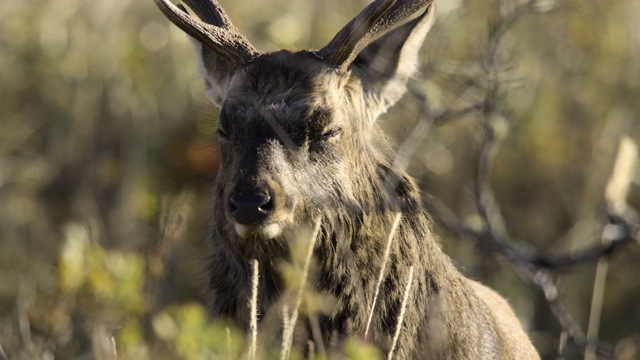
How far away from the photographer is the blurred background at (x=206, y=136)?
31.1 ft

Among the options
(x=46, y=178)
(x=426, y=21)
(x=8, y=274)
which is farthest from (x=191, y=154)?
(x=426, y=21)

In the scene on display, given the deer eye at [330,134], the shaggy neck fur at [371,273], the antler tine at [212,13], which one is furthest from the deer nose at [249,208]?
the antler tine at [212,13]

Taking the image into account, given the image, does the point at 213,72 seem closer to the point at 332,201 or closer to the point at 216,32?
the point at 216,32

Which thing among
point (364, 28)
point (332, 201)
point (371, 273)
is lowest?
point (371, 273)

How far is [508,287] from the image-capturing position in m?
9.04

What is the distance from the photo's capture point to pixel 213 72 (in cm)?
579

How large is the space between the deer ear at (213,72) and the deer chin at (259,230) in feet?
3.69

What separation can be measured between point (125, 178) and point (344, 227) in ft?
18.2

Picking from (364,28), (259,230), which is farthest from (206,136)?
(259,230)

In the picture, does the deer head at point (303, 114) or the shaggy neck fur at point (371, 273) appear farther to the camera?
the shaggy neck fur at point (371, 273)

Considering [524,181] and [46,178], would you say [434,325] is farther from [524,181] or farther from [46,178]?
[46,178]

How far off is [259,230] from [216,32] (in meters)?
1.24

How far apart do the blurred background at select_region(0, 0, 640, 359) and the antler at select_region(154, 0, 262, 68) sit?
3119 millimetres

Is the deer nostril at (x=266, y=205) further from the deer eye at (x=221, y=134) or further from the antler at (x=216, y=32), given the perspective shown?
the antler at (x=216, y=32)
